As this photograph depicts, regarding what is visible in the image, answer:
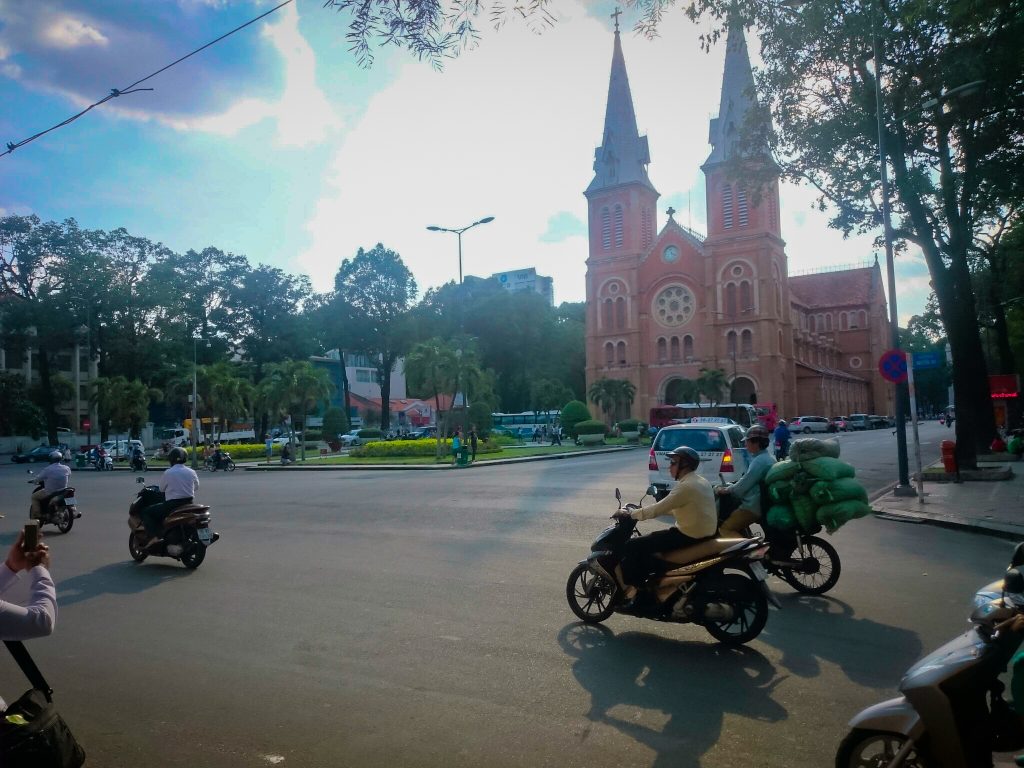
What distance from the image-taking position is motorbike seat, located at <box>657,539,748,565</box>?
5.86 m

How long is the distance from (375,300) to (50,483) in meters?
54.8

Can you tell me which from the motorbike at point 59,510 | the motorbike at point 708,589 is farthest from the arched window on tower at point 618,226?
the motorbike at point 708,589

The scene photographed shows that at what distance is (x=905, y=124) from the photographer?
20.0 metres

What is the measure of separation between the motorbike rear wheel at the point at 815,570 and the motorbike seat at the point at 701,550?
6.86 feet

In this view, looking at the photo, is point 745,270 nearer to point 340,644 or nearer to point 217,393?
point 217,393

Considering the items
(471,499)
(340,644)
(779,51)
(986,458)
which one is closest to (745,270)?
(986,458)

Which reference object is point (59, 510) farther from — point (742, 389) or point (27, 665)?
point (742, 389)

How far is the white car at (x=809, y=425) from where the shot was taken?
5797 centimetres

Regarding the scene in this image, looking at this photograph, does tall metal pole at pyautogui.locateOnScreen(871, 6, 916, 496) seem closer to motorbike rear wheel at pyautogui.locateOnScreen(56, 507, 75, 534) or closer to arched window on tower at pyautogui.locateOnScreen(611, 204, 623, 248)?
motorbike rear wheel at pyautogui.locateOnScreen(56, 507, 75, 534)

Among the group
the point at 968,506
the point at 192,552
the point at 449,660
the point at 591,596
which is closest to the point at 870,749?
the point at 449,660

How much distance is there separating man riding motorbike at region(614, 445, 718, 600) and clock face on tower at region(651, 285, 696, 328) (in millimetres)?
62638

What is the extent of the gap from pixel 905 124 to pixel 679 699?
20.0 metres

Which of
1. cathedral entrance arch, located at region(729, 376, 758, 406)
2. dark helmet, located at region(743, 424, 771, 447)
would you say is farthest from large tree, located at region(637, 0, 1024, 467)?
cathedral entrance arch, located at region(729, 376, 758, 406)

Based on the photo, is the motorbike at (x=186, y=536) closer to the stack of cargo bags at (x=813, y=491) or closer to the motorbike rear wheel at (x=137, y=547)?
the motorbike rear wheel at (x=137, y=547)
